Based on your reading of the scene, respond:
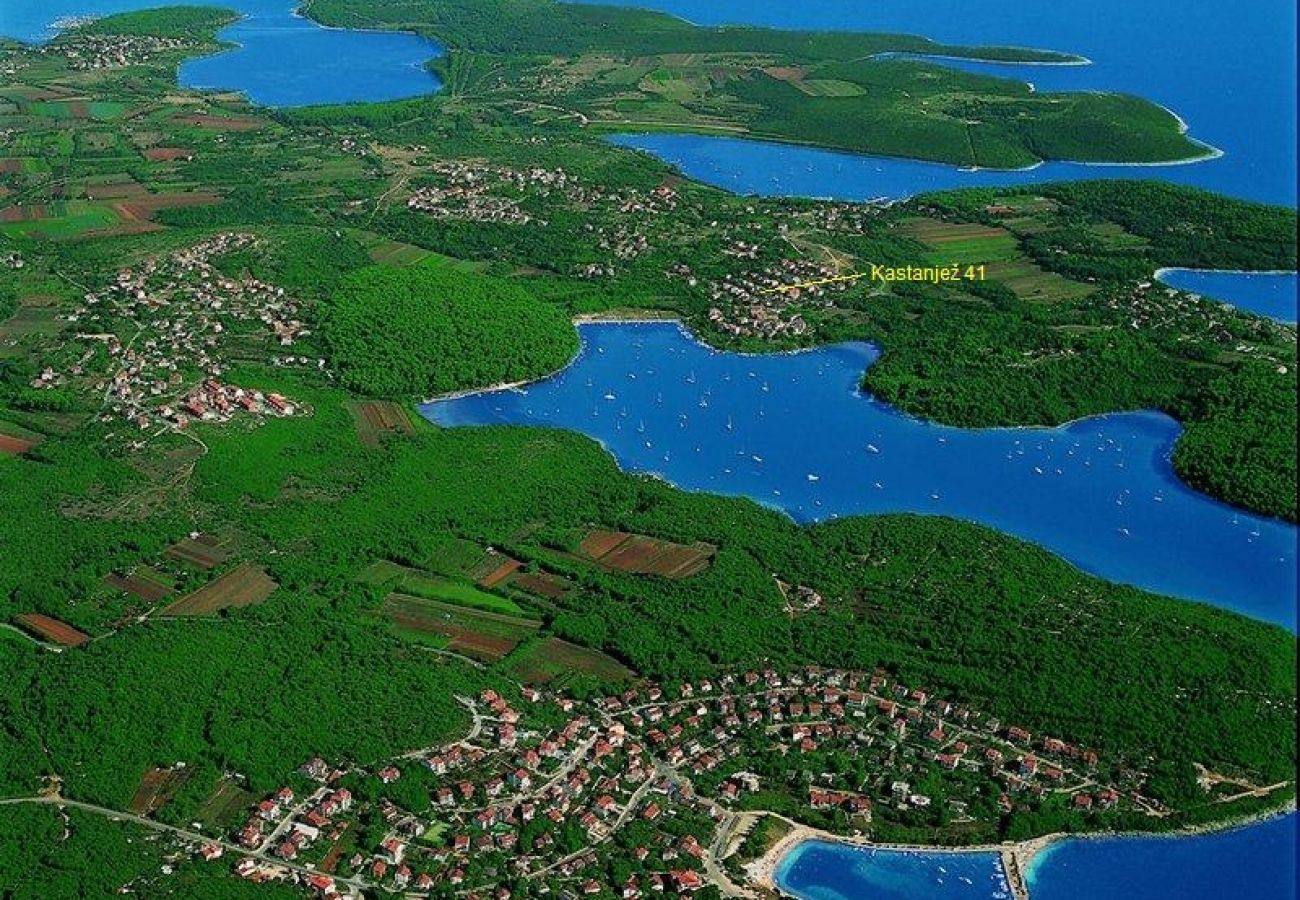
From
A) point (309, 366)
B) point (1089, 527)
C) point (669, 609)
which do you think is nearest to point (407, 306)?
point (309, 366)

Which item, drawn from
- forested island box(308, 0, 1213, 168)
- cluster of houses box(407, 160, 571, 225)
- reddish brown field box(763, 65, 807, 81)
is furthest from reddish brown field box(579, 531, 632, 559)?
reddish brown field box(763, 65, 807, 81)

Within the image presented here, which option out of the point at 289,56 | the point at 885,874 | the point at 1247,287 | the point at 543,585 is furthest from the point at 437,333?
the point at 289,56

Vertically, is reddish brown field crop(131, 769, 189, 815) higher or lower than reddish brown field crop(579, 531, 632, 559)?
lower

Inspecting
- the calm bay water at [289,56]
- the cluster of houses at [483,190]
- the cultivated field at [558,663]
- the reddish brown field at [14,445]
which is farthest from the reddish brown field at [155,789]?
the calm bay water at [289,56]

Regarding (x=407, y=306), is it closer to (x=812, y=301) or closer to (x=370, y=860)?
(x=812, y=301)

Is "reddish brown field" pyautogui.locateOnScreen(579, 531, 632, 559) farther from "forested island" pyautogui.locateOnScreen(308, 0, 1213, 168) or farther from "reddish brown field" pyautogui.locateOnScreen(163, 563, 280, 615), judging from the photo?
"forested island" pyautogui.locateOnScreen(308, 0, 1213, 168)

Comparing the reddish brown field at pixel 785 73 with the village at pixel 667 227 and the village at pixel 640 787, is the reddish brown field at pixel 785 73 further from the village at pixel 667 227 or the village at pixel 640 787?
the village at pixel 640 787

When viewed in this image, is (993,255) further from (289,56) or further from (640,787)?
(289,56)
